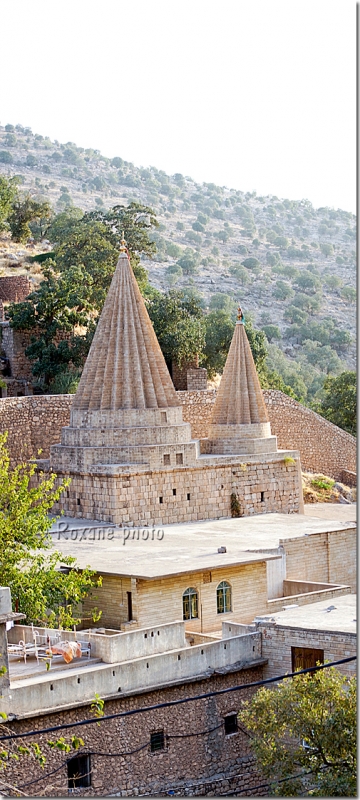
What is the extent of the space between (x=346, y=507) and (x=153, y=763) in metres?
14.9

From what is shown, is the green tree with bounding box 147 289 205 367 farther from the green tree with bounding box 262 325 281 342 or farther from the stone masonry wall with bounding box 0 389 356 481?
the green tree with bounding box 262 325 281 342

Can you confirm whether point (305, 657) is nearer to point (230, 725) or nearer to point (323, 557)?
point (230, 725)

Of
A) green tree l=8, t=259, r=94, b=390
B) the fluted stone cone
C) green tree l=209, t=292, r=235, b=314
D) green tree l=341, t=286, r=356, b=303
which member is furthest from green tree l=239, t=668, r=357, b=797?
green tree l=341, t=286, r=356, b=303

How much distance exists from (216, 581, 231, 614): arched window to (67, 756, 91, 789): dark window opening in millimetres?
4904

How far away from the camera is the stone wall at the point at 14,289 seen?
38.5m

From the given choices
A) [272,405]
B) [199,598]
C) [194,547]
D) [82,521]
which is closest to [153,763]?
[199,598]

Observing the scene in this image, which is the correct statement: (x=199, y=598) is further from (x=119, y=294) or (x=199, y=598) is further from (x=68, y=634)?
(x=119, y=294)

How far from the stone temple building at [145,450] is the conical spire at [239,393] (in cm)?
5

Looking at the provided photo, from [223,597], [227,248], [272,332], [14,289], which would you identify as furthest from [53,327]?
[227,248]

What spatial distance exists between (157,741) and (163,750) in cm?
14

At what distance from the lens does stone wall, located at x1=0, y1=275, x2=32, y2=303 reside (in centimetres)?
3850

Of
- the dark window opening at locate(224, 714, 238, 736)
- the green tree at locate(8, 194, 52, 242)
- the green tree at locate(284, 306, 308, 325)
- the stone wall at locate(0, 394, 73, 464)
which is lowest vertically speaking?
the dark window opening at locate(224, 714, 238, 736)

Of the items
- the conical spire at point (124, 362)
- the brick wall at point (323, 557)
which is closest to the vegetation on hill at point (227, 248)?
the conical spire at point (124, 362)

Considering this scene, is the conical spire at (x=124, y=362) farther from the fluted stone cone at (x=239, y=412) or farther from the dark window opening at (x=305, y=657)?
the dark window opening at (x=305, y=657)
